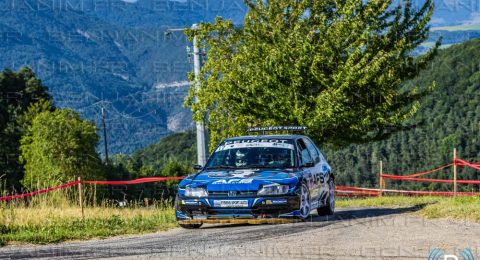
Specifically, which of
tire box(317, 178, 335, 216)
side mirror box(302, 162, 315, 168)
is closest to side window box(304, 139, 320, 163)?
tire box(317, 178, 335, 216)

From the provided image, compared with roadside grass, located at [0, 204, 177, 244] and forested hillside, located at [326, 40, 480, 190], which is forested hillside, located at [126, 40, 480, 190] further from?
roadside grass, located at [0, 204, 177, 244]

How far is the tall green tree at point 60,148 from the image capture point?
82.9m

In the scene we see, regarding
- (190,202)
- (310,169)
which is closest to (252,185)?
(190,202)

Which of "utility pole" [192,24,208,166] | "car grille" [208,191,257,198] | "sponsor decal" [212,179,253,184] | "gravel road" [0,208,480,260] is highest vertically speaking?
"utility pole" [192,24,208,166]

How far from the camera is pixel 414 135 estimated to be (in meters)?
186

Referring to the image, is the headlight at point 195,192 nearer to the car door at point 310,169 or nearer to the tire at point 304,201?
the tire at point 304,201

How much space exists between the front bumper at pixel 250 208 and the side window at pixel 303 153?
157 cm

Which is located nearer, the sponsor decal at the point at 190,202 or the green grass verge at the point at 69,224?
the green grass verge at the point at 69,224

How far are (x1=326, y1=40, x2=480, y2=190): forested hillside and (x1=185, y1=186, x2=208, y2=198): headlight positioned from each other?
14403 centimetres

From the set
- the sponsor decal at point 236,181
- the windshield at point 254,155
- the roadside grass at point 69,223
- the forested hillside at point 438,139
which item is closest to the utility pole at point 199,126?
the roadside grass at point 69,223

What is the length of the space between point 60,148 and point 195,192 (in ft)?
240

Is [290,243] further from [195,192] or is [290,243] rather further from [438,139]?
[438,139]

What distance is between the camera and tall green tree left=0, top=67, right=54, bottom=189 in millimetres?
84781

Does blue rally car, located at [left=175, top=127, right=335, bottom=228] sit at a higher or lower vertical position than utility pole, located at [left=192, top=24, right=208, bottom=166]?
lower
